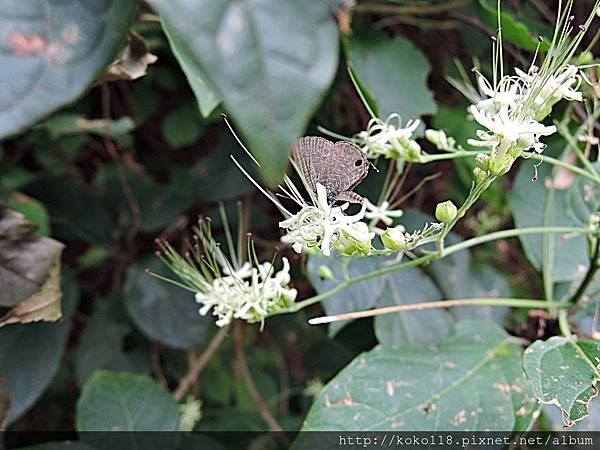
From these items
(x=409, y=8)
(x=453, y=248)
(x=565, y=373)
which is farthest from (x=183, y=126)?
(x=565, y=373)

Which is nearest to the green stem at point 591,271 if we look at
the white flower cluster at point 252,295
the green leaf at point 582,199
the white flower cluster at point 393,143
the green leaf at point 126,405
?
the green leaf at point 582,199

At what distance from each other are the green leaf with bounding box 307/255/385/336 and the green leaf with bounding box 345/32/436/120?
217 millimetres

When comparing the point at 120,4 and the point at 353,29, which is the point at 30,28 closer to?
the point at 120,4

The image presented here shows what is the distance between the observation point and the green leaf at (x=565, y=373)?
1.87ft

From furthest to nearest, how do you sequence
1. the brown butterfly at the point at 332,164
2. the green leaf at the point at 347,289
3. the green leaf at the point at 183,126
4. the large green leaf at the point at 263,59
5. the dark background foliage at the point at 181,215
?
1. the green leaf at the point at 183,126
2. the dark background foliage at the point at 181,215
3. the green leaf at the point at 347,289
4. the brown butterfly at the point at 332,164
5. the large green leaf at the point at 263,59

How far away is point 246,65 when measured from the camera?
0.38 meters

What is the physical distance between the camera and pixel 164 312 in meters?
1.08

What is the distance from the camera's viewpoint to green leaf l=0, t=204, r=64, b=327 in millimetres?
752

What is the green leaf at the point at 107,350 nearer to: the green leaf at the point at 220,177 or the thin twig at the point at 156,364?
the thin twig at the point at 156,364

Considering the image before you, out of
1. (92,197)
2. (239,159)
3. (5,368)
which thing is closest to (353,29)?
(239,159)

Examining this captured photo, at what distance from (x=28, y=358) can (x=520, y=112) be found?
0.82m

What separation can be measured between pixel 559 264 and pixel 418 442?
1.29ft

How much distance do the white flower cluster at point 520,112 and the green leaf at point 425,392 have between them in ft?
1.05

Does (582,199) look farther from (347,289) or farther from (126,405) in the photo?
(126,405)
